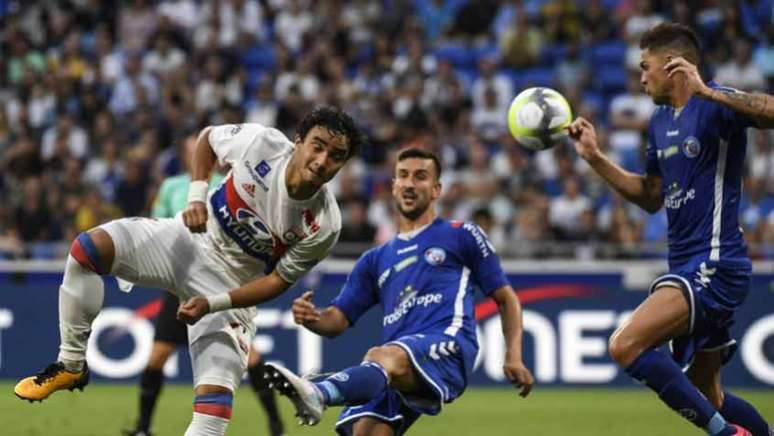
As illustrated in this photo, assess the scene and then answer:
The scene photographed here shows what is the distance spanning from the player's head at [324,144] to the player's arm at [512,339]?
115cm

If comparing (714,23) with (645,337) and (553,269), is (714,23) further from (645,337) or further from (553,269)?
(645,337)

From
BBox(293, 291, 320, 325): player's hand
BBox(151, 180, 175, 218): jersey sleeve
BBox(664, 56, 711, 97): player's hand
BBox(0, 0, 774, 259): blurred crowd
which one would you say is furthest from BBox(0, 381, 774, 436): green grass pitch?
BBox(664, 56, 711, 97): player's hand

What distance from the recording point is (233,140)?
25.4ft

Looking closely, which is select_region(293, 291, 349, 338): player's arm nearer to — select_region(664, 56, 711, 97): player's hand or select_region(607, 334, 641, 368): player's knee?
select_region(607, 334, 641, 368): player's knee

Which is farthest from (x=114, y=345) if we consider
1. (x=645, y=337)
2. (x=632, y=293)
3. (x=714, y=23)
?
(x=714, y=23)

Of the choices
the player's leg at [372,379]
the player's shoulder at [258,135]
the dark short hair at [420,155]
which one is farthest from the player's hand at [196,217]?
the dark short hair at [420,155]

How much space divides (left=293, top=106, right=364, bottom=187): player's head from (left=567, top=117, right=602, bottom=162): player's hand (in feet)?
4.01

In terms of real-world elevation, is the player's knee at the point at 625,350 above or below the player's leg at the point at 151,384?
above

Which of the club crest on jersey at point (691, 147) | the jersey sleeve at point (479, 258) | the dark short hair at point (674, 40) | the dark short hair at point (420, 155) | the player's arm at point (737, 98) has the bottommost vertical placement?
the jersey sleeve at point (479, 258)

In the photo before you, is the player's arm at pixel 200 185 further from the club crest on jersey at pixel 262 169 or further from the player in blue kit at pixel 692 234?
the player in blue kit at pixel 692 234

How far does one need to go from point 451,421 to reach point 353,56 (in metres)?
9.08

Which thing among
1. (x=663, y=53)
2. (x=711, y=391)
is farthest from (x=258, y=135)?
(x=711, y=391)

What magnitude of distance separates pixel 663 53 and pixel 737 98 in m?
0.58

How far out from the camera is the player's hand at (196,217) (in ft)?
24.1
